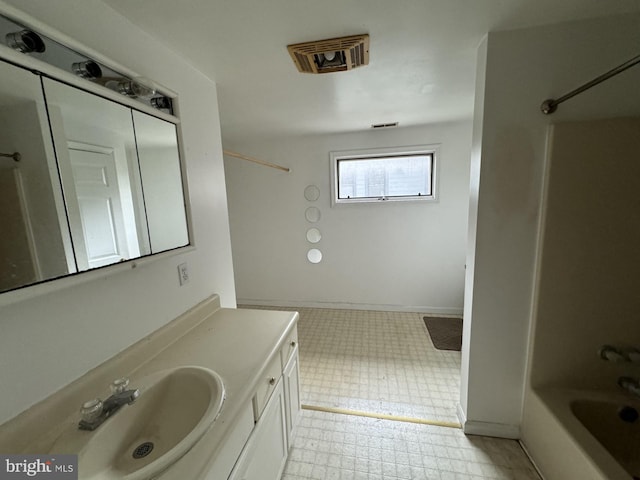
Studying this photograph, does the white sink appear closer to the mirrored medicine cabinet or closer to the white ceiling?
the mirrored medicine cabinet

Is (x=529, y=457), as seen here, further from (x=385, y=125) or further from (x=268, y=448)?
(x=385, y=125)

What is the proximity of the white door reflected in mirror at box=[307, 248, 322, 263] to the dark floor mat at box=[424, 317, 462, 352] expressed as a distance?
1.53 metres

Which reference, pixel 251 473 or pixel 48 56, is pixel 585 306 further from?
pixel 48 56

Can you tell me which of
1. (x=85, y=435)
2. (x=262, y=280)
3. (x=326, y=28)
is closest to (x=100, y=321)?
(x=85, y=435)

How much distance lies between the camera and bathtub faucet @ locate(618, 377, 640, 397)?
117 cm

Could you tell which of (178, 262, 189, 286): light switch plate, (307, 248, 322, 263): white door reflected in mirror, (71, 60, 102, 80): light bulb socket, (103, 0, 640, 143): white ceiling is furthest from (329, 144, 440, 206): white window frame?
(71, 60, 102, 80): light bulb socket

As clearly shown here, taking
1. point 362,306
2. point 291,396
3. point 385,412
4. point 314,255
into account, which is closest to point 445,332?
point 362,306

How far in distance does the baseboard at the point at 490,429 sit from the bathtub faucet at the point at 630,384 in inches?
22.9

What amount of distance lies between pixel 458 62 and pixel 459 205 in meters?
1.78

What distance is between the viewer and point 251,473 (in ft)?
3.09

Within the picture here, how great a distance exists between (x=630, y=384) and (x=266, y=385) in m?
1.75

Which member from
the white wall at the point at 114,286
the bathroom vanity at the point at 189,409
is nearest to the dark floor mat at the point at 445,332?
the bathroom vanity at the point at 189,409

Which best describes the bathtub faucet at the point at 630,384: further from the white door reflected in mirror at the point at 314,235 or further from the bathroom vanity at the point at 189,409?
the white door reflected in mirror at the point at 314,235

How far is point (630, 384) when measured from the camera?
47.1 inches
